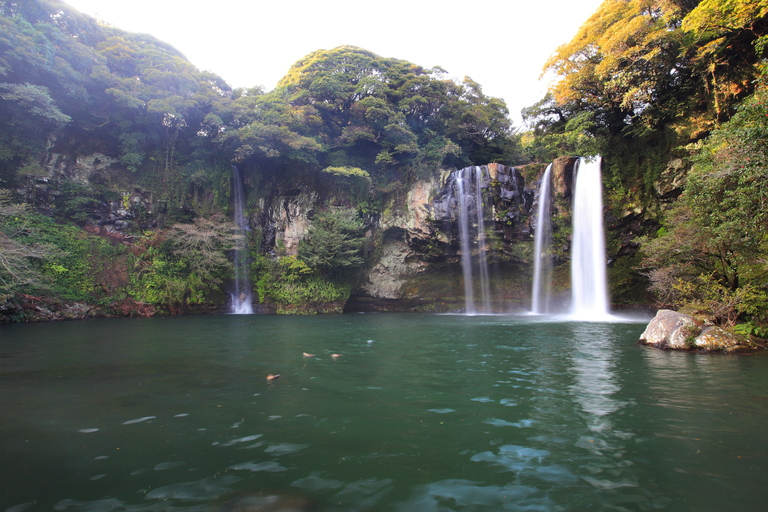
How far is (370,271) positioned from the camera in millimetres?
25219

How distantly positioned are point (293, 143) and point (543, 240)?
1611 cm

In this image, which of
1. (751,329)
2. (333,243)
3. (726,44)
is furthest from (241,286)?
(726,44)

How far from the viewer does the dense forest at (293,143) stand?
1548 cm

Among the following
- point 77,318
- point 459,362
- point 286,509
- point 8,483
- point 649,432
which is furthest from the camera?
point 77,318

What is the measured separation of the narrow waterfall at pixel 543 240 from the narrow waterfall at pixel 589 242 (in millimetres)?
1375

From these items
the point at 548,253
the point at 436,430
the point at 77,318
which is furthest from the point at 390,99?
the point at 436,430

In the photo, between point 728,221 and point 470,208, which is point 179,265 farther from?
point 728,221

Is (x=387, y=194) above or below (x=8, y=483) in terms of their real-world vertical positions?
above

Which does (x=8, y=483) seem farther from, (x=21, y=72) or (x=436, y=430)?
(x=21, y=72)

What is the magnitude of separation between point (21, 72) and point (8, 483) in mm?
24488

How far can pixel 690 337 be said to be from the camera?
8883mm

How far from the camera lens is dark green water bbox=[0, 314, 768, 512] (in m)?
2.81

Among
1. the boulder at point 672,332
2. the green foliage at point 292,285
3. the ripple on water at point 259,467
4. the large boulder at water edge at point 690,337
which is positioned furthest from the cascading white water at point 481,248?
the ripple on water at point 259,467

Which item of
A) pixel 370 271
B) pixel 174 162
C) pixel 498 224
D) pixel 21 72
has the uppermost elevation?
pixel 21 72
